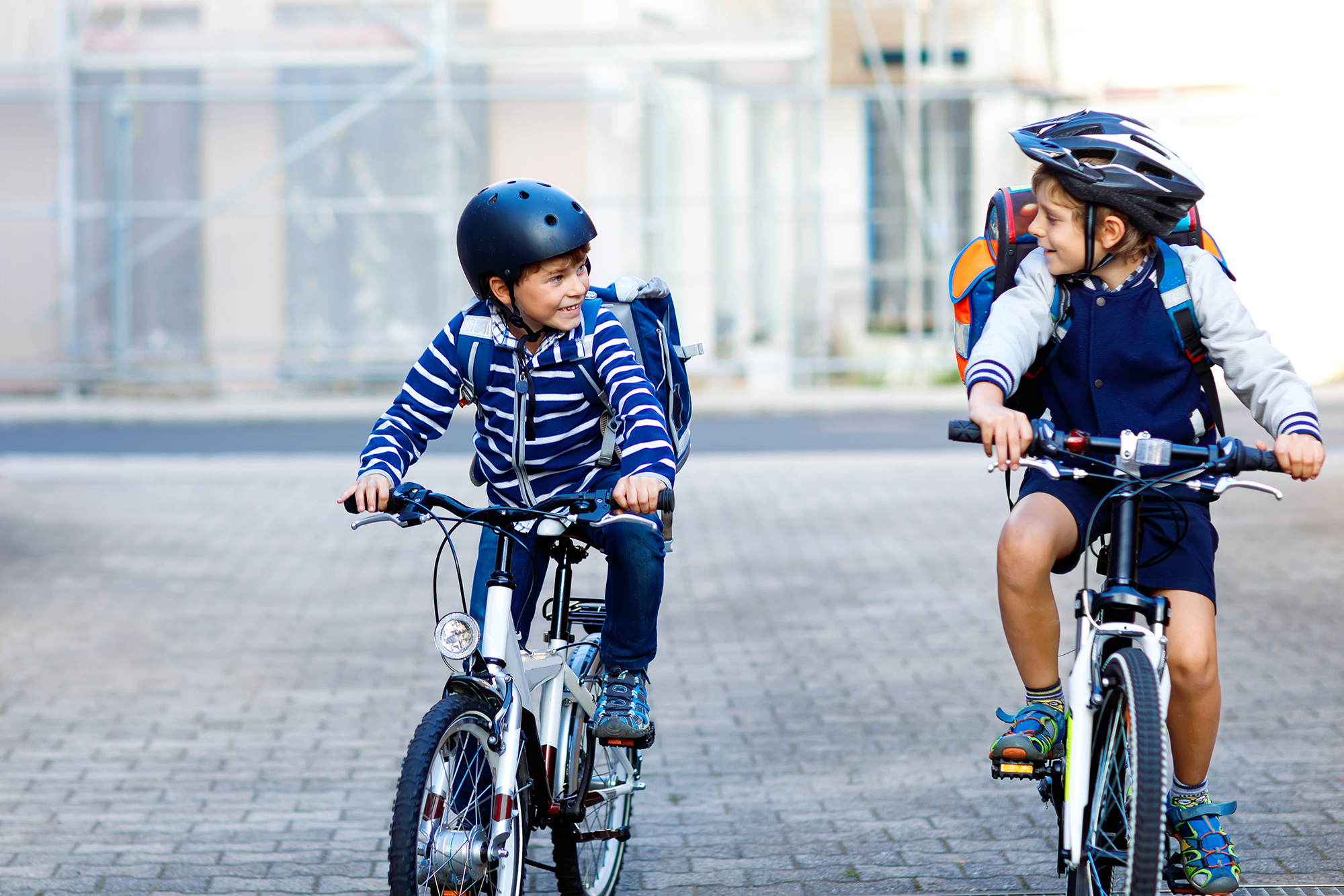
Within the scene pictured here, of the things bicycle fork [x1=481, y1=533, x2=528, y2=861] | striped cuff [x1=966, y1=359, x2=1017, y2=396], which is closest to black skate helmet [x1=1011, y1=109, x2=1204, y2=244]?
striped cuff [x1=966, y1=359, x2=1017, y2=396]

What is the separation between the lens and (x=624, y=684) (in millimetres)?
3832

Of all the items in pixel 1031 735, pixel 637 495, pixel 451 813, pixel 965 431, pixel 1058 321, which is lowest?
pixel 451 813

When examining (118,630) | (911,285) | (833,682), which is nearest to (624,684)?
(833,682)

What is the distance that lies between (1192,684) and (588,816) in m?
1.58

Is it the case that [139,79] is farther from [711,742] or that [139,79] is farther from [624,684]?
[624,684]

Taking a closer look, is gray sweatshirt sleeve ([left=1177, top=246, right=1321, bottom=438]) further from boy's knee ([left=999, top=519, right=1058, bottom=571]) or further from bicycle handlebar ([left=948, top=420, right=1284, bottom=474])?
boy's knee ([left=999, top=519, right=1058, bottom=571])

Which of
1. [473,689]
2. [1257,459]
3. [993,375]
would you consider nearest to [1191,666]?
[1257,459]

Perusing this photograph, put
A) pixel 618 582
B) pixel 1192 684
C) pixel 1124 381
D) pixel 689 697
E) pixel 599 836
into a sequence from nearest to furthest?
pixel 1192 684 → pixel 1124 381 → pixel 618 582 → pixel 599 836 → pixel 689 697

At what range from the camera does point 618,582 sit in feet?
12.3

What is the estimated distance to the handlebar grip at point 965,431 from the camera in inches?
134

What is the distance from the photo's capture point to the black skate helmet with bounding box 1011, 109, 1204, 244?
3.48 m

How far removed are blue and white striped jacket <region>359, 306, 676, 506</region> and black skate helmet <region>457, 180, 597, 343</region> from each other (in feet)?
0.59

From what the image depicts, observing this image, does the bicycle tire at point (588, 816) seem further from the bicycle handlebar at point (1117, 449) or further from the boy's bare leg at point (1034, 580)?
the bicycle handlebar at point (1117, 449)

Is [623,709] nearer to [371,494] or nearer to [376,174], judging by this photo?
[371,494]
